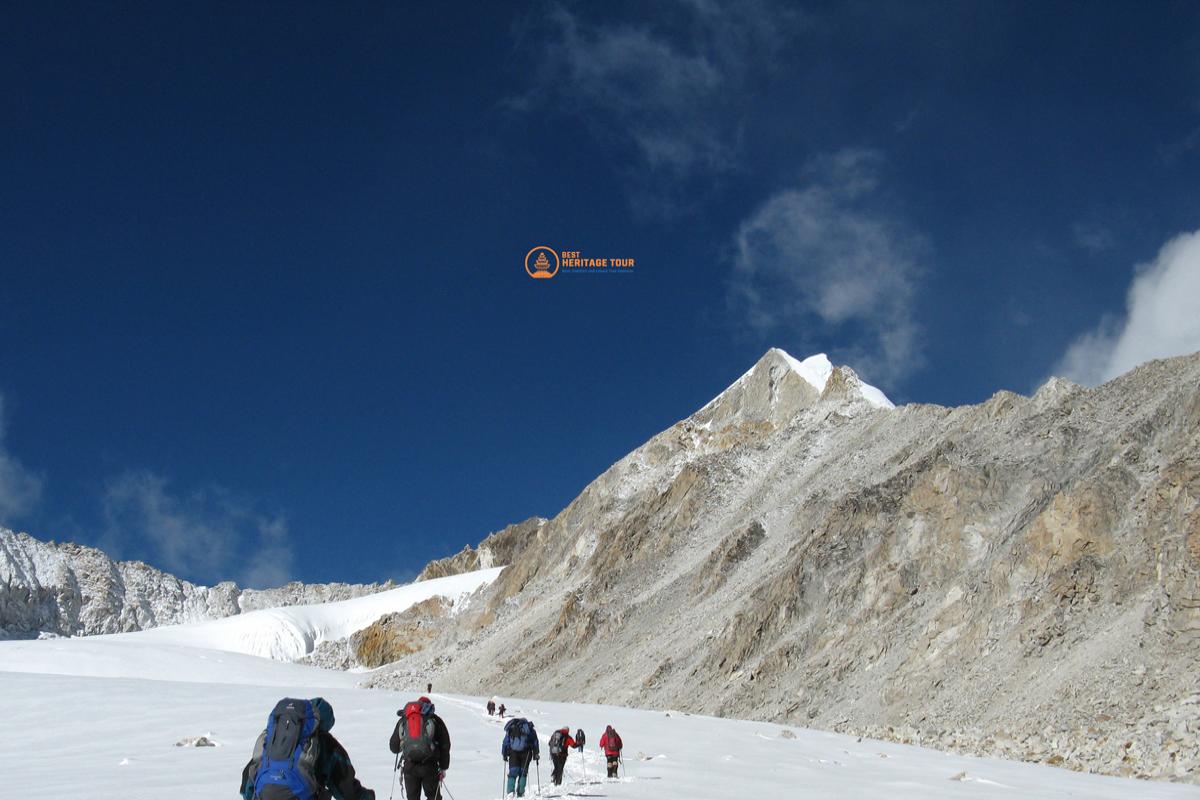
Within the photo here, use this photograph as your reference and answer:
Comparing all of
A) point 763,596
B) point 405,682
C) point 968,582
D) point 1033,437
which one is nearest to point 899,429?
point 1033,437

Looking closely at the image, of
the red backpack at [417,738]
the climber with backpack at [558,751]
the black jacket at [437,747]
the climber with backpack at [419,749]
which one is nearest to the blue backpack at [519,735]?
the climber with backpack at [558,751]

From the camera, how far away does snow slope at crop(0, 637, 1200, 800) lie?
15.1 metres

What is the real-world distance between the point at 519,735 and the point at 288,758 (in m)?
7.74

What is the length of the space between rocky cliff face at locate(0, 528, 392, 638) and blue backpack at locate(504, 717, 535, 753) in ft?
528

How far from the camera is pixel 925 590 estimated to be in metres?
42.2

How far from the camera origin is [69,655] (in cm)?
7112

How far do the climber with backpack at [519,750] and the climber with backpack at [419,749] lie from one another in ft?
11.1

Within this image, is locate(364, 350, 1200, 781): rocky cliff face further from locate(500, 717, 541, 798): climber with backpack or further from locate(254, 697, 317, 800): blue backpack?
locate(254, 697, 317, 800): blue backpack

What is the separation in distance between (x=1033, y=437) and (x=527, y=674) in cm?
3286

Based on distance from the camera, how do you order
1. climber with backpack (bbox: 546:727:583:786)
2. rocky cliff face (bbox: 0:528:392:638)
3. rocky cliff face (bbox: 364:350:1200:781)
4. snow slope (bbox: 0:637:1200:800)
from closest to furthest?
snow slope (bbox: 0:637:1200:800)
climber with backpack (bbox: 546:727:583:786)
rocky cliff face (bbox: 364:350:1200:781)
rocky cliff face (bbox: 0:528:392:638)

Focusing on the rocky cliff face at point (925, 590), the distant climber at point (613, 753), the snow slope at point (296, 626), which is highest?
the snow slope at point (296, 626)

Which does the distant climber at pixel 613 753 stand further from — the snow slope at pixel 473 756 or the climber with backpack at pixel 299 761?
the climber with backpack at pixel 299 761

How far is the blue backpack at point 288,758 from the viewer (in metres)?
6.31

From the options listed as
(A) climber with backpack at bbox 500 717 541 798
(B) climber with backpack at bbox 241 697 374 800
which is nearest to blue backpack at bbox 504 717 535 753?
(A) climber with backpack at bbox 500 717 541 798
